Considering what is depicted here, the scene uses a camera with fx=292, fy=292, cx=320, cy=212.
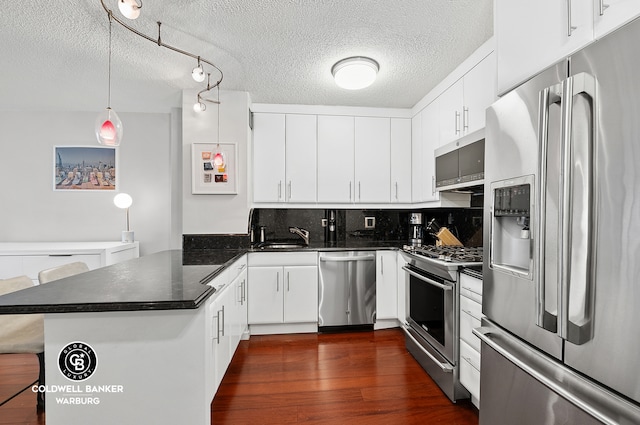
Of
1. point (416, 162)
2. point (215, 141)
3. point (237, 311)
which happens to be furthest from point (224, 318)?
point (416, 162)

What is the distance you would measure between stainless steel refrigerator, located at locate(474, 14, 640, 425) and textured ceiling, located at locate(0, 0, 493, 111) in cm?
115

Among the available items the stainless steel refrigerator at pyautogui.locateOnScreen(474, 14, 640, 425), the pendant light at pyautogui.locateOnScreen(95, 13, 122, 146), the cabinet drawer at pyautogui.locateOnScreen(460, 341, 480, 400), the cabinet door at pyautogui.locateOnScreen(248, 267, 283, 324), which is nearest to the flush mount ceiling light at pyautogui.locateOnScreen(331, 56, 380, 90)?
the stainless steel refrigerator at pyautogui.locateOnScreen(474, 14, 640, 425)

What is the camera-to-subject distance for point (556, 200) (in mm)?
913

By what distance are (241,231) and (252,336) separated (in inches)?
42.3

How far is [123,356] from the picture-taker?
3.79 feet

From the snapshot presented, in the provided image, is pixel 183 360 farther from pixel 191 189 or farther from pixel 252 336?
pixel 191 189

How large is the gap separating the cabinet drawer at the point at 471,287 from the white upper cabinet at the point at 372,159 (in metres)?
1.59

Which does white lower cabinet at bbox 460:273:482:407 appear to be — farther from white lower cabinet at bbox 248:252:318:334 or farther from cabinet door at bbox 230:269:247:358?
cabinet door at bbox 230:269:247:358

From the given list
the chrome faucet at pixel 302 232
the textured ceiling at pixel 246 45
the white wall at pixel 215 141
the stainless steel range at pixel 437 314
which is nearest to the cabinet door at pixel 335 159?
the textured ceiling at pixel 246 45

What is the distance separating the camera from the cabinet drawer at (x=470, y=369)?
173 cm

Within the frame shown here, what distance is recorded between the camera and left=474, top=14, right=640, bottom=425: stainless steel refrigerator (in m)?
0.75

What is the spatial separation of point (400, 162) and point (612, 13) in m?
2.56

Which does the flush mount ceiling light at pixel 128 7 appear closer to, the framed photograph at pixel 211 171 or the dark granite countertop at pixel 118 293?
the dark granite countertop at pixel 118 293

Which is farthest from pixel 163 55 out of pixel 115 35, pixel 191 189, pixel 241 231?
pixel 241 231
